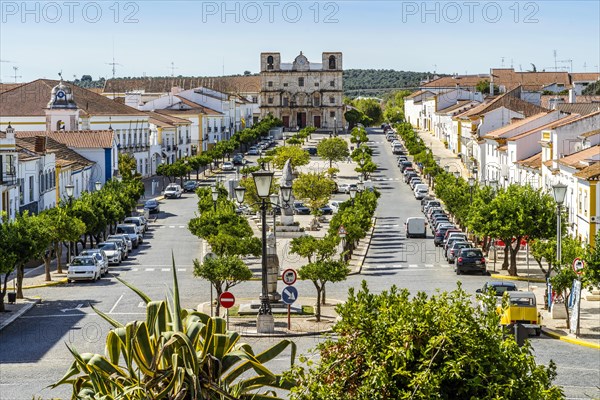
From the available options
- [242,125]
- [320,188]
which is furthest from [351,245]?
[242,125]

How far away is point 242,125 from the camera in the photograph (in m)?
167

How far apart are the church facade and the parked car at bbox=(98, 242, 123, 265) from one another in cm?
13102

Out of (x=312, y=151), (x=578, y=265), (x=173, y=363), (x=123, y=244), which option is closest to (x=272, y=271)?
(x=578, y=265)

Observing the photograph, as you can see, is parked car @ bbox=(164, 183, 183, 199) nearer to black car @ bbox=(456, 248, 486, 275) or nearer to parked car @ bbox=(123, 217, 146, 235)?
parked car @ bbox=(123, 217, 146, 235)

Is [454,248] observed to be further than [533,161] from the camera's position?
No

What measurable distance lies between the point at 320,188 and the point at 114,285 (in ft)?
104

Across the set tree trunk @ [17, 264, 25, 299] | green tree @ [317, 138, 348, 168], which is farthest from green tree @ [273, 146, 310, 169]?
tree trunk @ [17, 264, 25, 299]

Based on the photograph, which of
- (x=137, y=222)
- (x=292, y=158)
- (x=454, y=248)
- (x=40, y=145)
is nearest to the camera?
(x=454, y=248)

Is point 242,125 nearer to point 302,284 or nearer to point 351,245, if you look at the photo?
point 351,245

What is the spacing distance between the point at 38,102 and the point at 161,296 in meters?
67.5

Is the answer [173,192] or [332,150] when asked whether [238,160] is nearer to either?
[332,150]

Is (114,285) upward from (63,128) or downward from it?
downward

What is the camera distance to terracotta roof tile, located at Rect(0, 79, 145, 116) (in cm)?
10256

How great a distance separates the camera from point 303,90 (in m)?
184
